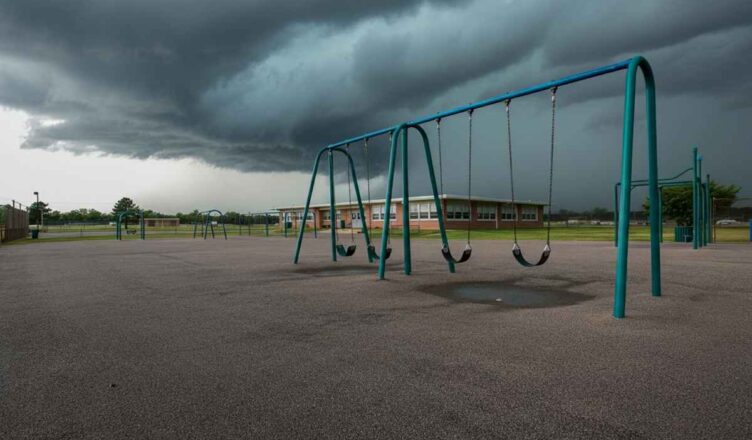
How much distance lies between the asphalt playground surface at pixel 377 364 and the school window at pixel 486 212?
40316mm

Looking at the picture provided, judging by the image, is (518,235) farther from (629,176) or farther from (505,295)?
(629,176)

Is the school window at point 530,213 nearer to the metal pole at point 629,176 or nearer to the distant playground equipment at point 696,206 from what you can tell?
the distant playground equipment at point 696,206

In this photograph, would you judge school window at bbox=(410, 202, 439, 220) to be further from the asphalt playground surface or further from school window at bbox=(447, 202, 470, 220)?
the asphalt playground surface

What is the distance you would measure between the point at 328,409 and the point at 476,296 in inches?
187

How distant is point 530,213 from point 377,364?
59.1 m

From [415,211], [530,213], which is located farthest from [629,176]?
[530,213]

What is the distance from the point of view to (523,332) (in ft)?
15.9

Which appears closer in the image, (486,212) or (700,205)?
(700,205)

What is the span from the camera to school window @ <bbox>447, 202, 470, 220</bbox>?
141 feet

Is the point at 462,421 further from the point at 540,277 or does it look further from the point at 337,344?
the point at 540,277

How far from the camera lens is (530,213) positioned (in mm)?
58969

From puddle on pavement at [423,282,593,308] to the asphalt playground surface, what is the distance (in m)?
0.09

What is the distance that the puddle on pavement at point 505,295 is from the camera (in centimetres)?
665

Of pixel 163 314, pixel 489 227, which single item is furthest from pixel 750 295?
pixel 489 227
